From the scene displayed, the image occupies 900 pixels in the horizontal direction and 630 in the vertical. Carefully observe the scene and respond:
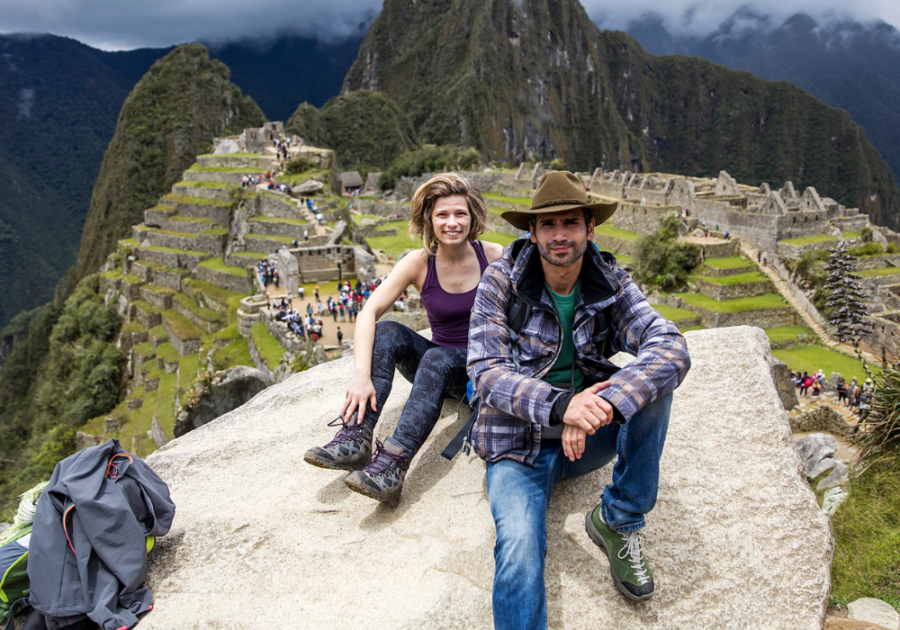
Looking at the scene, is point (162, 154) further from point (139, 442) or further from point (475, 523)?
point (475, 523)

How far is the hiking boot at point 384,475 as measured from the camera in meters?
2.65

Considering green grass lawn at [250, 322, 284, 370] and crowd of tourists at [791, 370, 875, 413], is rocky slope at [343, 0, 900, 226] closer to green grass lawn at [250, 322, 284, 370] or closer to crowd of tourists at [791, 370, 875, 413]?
green grass lawn at [250, 322, 284, 370]

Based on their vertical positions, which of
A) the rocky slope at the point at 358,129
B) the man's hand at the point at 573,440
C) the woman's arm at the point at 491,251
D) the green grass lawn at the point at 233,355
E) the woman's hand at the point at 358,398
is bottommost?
the green grass lawn at the point at 233,355

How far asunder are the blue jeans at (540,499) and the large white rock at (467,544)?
1.17 feet

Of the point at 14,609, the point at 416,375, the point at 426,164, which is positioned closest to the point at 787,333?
the point at 416,375

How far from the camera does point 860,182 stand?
133 m

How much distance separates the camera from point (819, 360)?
18.8 meters

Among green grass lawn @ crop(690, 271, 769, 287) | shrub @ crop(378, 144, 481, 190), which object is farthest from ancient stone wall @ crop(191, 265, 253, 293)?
shrub @ crop(378, 144, 481, 190)

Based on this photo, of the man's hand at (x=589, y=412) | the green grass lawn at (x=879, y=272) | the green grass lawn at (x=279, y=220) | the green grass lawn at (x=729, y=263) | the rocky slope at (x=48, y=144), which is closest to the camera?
the man's hand at (x=589, y=412)

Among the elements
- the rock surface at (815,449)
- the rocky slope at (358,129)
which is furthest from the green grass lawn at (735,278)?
the rocky slope at (358,129)

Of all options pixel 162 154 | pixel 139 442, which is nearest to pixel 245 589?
pixel 139 442

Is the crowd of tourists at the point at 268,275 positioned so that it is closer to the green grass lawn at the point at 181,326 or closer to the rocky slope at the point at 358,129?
the green grass lawn at the point at 181,326

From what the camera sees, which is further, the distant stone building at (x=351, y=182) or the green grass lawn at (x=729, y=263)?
the distant stone building at (x=351, y=182)

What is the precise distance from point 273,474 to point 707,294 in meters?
24.2
